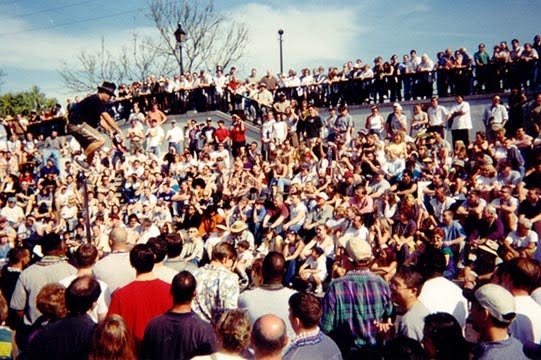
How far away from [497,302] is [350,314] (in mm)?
1148

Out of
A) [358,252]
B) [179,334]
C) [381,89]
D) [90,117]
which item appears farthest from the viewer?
[381,89]

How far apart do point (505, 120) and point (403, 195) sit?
17.9 ft

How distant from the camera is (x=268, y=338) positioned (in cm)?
306

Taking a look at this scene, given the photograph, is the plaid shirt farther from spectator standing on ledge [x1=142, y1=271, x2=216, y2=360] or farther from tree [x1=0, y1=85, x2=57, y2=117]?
tree [x1=0, y1=85, x2=57, y2=117]

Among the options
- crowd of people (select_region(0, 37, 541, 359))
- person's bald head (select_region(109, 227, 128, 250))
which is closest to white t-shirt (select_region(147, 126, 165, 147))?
crowd of people (select_region(0, 37, 541, 359))

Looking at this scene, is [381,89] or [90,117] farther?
[381,89]

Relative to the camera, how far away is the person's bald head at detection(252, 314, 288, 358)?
307cm

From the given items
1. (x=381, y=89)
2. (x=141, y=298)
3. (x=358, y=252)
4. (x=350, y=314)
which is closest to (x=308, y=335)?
(x=350, y=314)

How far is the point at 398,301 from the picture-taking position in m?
4.01

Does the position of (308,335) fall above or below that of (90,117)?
below

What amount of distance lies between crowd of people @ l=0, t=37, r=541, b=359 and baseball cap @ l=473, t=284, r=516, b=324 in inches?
0.5

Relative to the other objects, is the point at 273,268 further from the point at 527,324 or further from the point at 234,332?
the point at 527,324

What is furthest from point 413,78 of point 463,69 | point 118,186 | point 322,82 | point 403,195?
point 118,186

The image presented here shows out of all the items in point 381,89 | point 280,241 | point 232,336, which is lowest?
point 280,241
